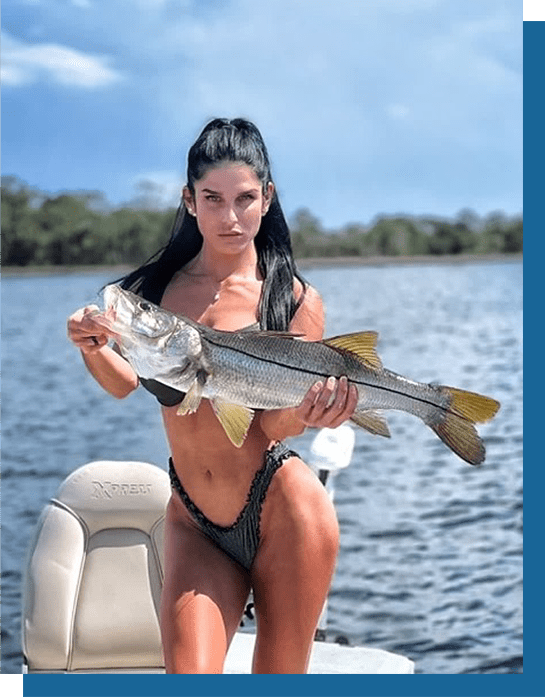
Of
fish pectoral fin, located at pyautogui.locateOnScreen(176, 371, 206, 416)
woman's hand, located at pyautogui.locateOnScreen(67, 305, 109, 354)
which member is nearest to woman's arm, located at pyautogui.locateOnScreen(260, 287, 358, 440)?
fish pectoral fin, located at pyautogui.locateOnScreen(176, 371, 206, 416)

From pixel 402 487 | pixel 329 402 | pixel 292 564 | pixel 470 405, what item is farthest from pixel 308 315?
pixel 402 487

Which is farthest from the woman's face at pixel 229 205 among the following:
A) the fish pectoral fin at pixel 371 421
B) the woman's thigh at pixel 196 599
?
the woman's thigh at pixel 196 599

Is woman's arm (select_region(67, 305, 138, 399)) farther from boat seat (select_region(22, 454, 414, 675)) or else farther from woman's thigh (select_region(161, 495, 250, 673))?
boat seat (select_region(22, 454, 414, 675))

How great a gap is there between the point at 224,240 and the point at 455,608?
6976mm

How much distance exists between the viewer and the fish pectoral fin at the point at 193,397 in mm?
2416

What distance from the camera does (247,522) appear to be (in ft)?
8.89

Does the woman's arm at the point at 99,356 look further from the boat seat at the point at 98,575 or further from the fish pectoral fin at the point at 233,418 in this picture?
the boat seat at the point at 98,575

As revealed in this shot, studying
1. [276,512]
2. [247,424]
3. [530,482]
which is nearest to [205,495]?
[276,512]

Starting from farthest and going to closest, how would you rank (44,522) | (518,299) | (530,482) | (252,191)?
1. (518,299)
2. (44,522)
3. (530,482)
4. (252,191)

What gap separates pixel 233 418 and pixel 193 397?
0.11 meters

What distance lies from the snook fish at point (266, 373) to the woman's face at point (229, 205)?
0.26 m

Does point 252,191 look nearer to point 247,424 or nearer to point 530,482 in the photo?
point 247,424

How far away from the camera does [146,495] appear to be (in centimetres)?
371

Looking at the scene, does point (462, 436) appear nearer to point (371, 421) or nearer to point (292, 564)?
point (371, 421)
